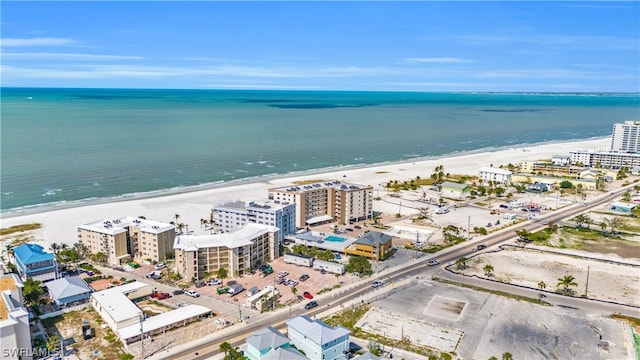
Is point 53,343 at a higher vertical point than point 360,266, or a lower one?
lower

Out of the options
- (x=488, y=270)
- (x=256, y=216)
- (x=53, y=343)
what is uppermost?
(x=256, y=216)

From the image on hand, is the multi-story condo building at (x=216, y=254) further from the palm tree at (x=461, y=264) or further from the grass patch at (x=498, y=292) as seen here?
the palm tree at (x=461, y=264)

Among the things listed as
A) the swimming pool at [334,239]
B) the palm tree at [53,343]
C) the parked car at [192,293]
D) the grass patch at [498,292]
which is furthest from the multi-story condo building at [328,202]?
the palm tree at [53,343]

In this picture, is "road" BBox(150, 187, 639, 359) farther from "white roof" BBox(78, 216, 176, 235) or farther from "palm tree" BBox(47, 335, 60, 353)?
"white roof" BBox(78, 216, 176, 235)

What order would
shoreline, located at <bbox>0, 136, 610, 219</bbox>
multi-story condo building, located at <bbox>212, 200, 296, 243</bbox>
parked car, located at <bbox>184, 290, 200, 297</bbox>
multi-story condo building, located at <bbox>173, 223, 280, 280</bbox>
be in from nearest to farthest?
parked car, located at <bbox>184, 290, 200, 297</bbox>, multi-story condo building, located at <bbox>173, 223, 280, 280</bbox>, multi-story condo building, located at <bbox>212, 200, 296, 243</bbox>, shoreline, located at <bbox>0, 136, 610, 219</bbox>

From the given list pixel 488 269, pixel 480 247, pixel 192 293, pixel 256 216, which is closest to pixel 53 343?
pixel 192 293

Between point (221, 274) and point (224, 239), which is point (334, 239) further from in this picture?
point (221, 274)

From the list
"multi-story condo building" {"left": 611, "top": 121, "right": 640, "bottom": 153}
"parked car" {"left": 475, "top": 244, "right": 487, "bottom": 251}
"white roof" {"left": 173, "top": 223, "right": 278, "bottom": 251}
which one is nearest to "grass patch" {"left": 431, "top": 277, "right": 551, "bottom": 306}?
"parked car" {"left": 475, "top": 244, "right": 487, "bottom": 251}
